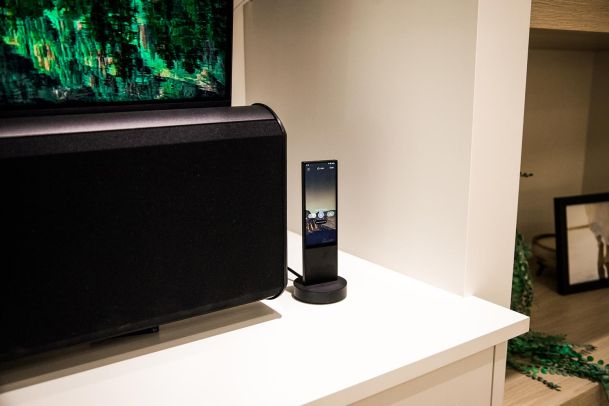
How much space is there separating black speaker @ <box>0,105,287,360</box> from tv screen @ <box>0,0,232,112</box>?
59mm

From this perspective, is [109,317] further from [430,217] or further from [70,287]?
[430,217]

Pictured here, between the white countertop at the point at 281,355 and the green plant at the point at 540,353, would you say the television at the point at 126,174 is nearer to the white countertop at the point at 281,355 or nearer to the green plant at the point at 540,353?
the white countertop at the point at 281,355

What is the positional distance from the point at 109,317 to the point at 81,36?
334 mm

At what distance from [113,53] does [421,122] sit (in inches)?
18.2

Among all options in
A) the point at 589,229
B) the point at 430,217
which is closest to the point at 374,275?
the point at 430,217

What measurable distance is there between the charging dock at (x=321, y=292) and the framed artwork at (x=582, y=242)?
31.4 inches

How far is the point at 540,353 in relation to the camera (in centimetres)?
110

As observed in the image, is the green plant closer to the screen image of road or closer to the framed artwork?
the framed artwork

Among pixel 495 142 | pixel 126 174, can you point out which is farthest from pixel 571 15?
pixel 126 174

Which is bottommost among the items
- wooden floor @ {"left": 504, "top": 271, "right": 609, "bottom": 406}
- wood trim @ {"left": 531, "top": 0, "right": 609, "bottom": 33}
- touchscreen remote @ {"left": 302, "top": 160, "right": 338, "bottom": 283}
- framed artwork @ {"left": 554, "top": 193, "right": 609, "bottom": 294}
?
wooden floor @ {"left": 504, "top": 271, "right": 609, "bottom": 406}

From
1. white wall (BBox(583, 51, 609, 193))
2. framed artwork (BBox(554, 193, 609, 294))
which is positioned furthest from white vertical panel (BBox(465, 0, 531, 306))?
white wall (BBox(583, 51, 609, 193))

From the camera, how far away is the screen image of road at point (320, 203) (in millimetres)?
816

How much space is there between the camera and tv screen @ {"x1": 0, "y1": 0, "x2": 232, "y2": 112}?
618mm

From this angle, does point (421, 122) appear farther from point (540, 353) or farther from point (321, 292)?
point (540, 353)
